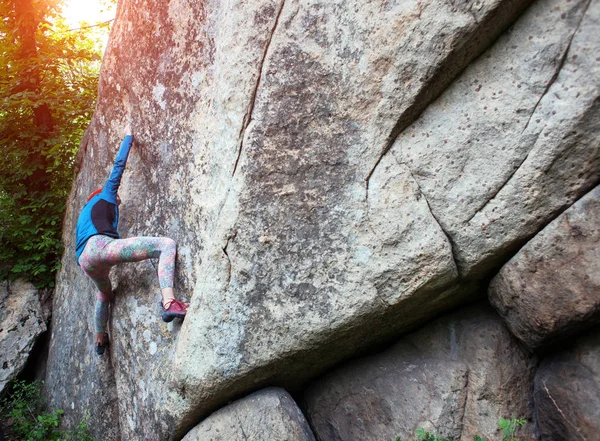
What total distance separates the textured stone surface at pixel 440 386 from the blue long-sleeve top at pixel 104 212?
2844 millimetres

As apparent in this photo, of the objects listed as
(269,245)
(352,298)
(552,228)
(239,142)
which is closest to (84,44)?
(239,142)

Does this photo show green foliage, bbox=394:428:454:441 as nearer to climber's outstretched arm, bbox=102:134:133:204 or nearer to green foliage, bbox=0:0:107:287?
climber's outstretched arm, bbox=102:134:133:204

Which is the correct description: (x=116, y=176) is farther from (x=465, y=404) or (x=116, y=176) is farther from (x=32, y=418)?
(x=465, y=404)

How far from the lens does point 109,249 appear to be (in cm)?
500

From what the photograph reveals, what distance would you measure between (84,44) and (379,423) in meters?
8.54

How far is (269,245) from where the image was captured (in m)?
4.15

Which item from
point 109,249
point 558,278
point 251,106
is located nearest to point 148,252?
point 109,249

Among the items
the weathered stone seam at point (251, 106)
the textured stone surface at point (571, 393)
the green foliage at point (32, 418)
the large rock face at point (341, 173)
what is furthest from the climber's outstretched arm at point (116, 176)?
the textured stone surface at point (571, 393)

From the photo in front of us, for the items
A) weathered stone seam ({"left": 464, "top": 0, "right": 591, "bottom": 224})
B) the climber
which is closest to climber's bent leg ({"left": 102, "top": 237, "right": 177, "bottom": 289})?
the climber

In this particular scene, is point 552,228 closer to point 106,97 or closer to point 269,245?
point 269,245

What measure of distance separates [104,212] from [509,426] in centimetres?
424

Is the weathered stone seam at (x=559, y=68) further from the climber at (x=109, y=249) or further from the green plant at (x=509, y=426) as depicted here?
the climber at (x=109, y=249)

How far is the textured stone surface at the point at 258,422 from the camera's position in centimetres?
412

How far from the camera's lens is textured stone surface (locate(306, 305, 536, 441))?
4.07m
